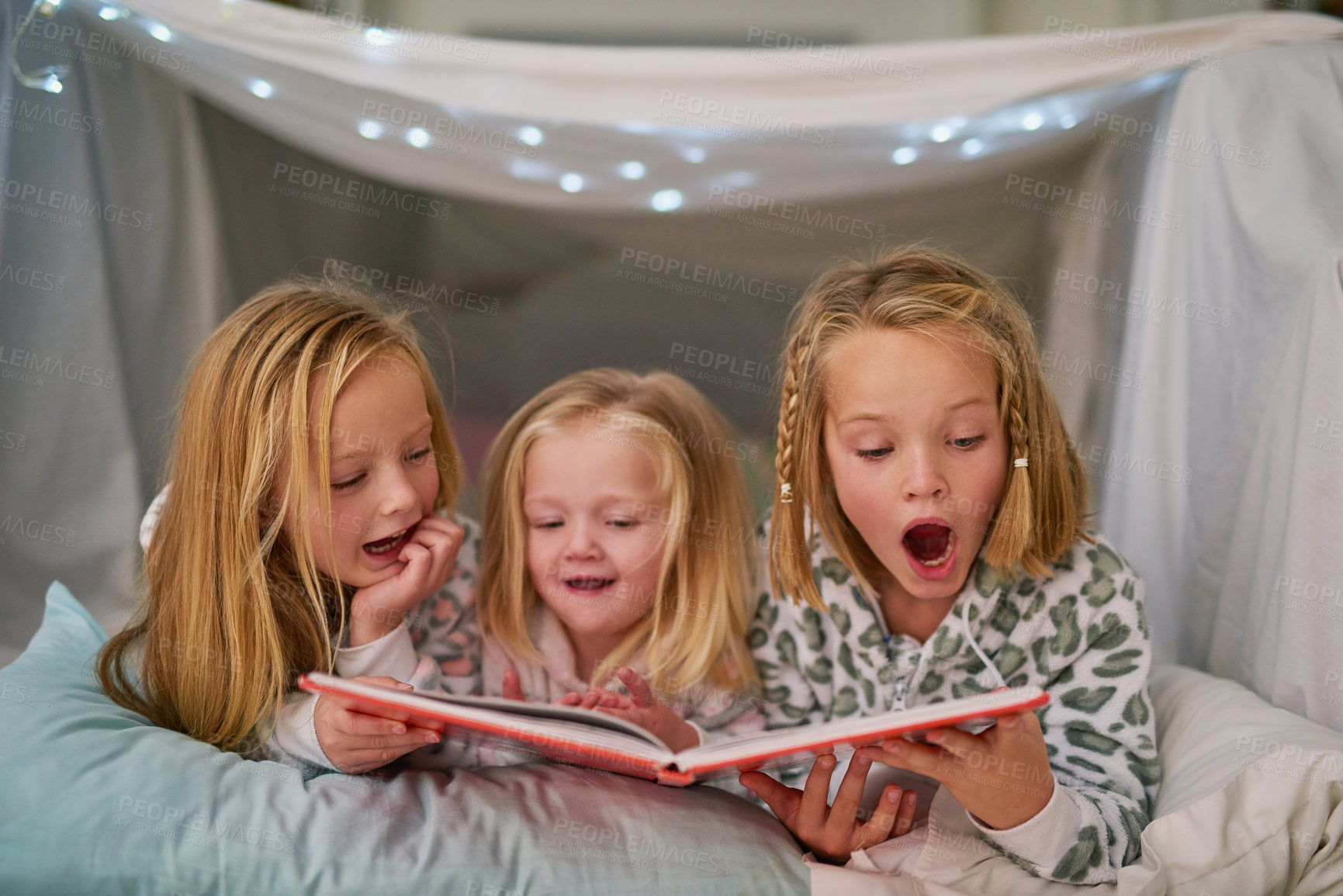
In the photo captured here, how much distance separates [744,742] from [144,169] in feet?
4.02

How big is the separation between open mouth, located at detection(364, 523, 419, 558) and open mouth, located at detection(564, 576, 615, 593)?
0.21m

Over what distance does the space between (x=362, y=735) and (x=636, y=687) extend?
32cm

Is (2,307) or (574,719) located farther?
(2,307)

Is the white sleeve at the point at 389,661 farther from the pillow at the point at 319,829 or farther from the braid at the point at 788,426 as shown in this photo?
the braid at the point at 788,426

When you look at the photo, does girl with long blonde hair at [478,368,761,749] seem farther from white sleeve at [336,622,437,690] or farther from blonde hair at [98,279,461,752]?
blonde hair at [98,279,461,752]

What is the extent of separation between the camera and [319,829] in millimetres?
930

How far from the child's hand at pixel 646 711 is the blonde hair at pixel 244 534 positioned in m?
0.34

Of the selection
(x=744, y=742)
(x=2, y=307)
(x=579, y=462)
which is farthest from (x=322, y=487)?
(x=2, y=307)

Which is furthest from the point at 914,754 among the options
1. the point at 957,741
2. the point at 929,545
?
the point at 929,545

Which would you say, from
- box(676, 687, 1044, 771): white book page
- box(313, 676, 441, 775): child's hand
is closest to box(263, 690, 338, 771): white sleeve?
box(313, 676, 441, 775): child's hand

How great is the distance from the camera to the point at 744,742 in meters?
0.88

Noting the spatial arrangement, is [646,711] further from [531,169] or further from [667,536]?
[531,169]

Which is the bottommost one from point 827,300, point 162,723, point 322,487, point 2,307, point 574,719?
point 162,723

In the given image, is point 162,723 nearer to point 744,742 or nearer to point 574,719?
point 574,719
